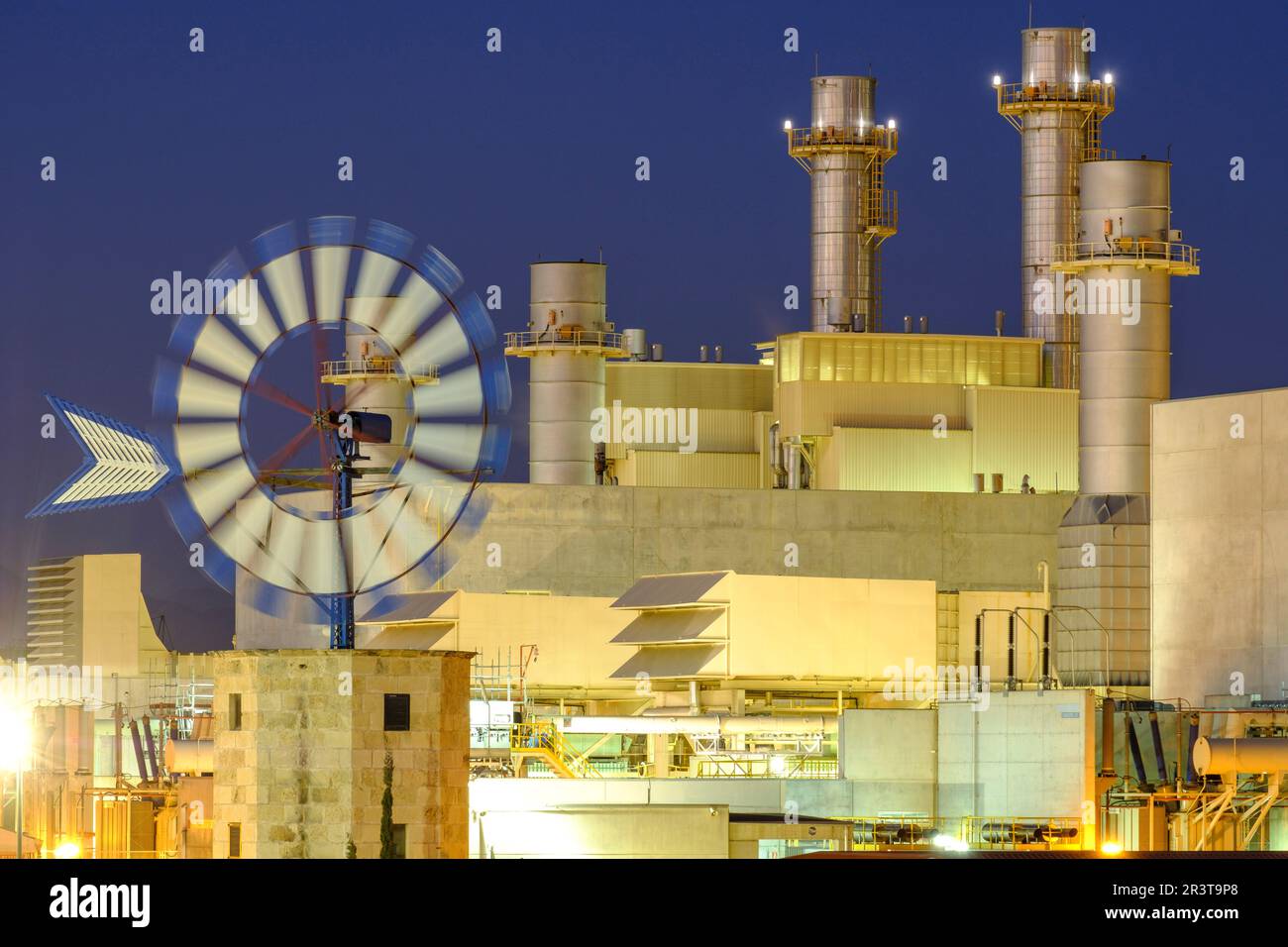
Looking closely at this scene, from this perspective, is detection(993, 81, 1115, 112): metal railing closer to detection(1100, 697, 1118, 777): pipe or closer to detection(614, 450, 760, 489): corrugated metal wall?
detection(614, 450, 760, 489): corrugated metal wall

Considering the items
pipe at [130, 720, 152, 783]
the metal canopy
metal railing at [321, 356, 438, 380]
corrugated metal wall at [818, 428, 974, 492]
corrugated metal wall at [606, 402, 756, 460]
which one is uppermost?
metal railing at [321, 356, 438, 380]

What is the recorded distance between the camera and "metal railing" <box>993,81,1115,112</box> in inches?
3824

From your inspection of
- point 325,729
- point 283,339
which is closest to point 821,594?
point 325,729

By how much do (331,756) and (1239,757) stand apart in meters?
19.6

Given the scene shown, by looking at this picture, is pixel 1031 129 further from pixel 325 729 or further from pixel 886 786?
pixel 325 729

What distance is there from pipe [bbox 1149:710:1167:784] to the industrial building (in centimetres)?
10

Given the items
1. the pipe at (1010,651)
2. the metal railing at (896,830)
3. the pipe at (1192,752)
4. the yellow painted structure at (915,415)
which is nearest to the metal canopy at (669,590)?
the pipe at (1010,651)

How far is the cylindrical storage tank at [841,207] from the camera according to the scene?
99312 mm

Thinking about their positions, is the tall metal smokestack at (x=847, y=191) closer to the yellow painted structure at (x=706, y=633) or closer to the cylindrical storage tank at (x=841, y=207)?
the cylindrical storage tank at (x=841, y=207)

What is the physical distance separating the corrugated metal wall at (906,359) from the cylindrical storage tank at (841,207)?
573 centimetres

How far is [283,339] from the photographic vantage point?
4388cm

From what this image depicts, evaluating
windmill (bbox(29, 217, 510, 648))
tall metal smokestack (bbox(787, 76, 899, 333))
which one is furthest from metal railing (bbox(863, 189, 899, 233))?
windmill (bbox(29, 217, 510, 648))

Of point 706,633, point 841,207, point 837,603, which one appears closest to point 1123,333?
point 837,603

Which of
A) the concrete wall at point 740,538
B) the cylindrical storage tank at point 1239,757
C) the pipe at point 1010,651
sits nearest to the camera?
the cylindrical storage tank at point 1239,757
